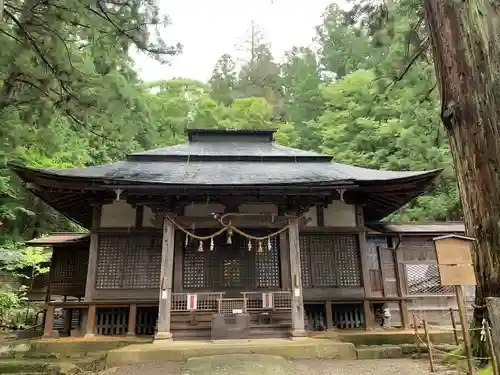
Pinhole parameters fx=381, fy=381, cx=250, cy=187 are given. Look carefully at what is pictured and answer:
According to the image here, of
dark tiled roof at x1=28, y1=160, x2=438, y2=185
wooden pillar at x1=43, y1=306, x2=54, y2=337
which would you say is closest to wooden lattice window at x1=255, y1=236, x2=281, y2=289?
dark tiled roof at x1=28, y1=160, x2=438, y2=185

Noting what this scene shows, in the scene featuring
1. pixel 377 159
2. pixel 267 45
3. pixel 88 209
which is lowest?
pixel 88 209

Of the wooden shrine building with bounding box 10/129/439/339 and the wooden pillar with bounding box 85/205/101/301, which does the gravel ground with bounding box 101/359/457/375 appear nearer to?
the wooden shrine building with bounding box 10/129/439/339

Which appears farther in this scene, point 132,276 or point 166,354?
point 132,276

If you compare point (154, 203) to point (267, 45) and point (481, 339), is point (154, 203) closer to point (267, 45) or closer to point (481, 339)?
point (481, 339)

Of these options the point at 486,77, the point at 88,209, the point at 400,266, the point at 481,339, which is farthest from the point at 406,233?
the point at 88,209

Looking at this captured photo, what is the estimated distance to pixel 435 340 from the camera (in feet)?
29.1

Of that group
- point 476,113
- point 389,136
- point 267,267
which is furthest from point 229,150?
point 389,136

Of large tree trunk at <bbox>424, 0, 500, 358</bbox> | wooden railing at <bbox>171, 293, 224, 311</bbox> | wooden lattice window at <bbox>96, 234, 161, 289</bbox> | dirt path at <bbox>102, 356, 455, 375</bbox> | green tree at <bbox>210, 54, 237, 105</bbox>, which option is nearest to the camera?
large tree trunk at <bbox>424, 0, 500, 358</bbox>

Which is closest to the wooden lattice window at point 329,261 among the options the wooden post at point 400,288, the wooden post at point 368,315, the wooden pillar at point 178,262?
the wooden post at point 368,315

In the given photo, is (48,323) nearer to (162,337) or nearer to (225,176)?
(162,337)

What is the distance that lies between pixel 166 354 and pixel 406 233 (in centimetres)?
774

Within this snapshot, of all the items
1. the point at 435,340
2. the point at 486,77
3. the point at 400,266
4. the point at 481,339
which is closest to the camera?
the point at 486,77

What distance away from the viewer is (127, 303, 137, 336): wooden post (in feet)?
30.5

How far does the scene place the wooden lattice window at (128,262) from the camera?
9727 millimetres
